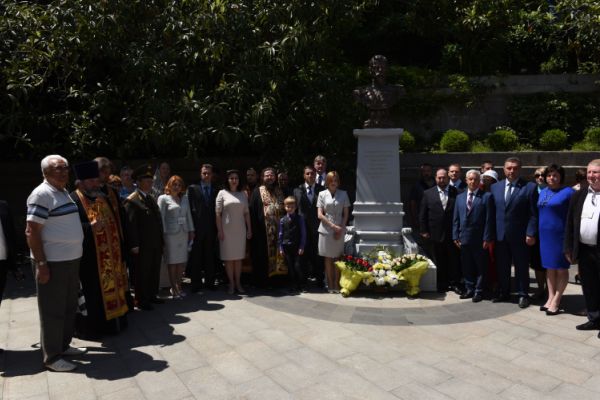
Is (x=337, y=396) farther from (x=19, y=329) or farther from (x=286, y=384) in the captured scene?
(x=19, y=329)

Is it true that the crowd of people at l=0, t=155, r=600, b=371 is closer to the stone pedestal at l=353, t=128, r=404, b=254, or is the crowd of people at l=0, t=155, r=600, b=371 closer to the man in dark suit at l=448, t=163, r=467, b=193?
the man in dark suit at l=448, t=163, r=467, b=193

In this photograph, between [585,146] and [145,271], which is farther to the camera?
[585,146]

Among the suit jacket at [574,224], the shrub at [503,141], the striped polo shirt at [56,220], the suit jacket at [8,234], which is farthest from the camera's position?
the shrub at [503,141]

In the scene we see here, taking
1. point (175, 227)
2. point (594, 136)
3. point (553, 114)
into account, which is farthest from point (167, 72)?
point (553, 114)

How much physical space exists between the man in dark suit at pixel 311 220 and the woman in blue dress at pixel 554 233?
2935 mm

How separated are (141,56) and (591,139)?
33.5 ft

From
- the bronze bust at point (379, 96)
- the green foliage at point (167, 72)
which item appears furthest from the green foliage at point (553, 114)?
the bronze bust at point (379, 96)

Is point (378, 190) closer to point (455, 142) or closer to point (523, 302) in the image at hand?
point (523, 302)

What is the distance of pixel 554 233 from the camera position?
544 cm

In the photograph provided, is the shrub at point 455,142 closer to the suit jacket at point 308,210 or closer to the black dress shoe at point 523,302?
the suit jacket at point 308,210

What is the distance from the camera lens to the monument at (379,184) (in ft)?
23.1

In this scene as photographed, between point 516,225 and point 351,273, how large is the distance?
7.20ft

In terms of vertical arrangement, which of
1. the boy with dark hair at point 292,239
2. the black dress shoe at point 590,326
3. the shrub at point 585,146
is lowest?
the black dress shoe at point 590,326

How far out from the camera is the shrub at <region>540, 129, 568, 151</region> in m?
10.9
